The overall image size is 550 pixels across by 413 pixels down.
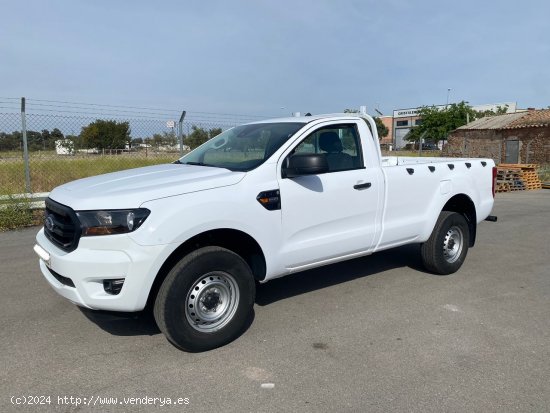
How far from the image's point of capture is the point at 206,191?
11.6 feet

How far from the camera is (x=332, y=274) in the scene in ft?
18.5

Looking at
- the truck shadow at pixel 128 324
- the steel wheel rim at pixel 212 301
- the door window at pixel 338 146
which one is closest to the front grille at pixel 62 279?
the truck shadow at pixel 128 324

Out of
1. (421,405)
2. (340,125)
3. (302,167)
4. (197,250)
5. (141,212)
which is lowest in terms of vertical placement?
(421,405)

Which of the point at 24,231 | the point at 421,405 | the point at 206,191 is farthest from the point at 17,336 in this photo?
the point at 24,231

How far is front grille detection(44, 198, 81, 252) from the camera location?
3.34 metres

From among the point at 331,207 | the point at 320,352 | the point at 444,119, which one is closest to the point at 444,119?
the point at 444,119

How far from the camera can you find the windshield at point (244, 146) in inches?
164

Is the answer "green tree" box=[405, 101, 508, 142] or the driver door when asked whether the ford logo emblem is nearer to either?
the driver door

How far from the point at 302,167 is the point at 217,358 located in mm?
1662

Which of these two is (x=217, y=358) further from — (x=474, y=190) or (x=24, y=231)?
(x=24, y=231)

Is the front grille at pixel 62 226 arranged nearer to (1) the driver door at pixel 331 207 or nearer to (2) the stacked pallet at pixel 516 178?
(1) the driver door at pixel 331 207

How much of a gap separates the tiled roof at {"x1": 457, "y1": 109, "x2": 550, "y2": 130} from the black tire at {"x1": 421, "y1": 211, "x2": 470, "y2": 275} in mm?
28383

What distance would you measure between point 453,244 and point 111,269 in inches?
164

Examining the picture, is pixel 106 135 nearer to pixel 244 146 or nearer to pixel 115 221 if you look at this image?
pixel 244 146
